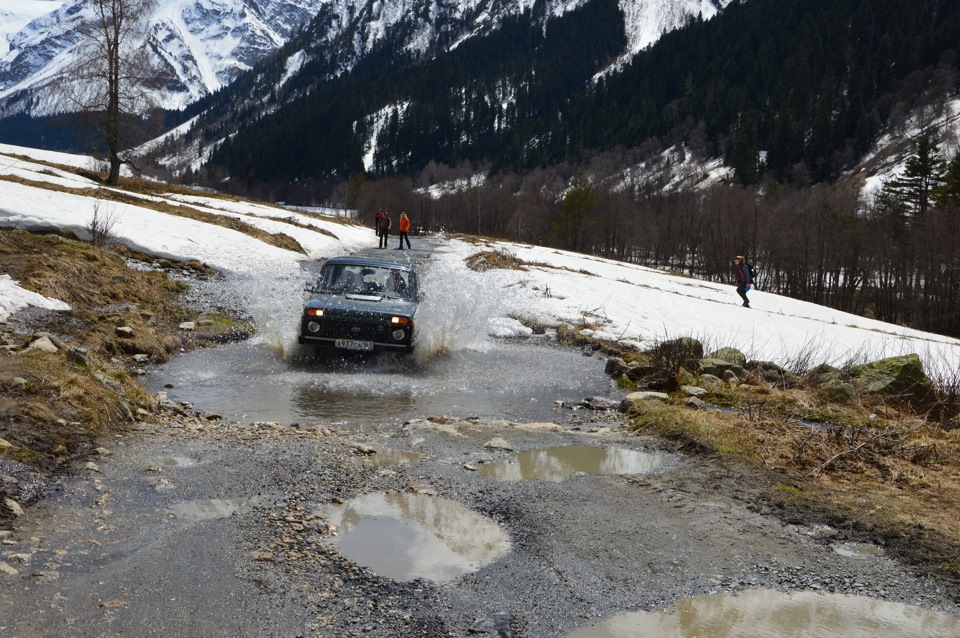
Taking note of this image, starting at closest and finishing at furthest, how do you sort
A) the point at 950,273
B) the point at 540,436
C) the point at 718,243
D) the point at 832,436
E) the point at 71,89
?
the point at 832,436 < the point at 540,436 < the point at 71,89 < the point at 950,273 < the point at 718,243

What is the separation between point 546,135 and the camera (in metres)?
182

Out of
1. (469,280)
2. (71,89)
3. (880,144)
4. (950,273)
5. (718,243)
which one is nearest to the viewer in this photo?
(469,280)

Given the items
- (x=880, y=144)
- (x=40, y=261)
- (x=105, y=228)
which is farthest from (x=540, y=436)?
(x=880, y=144)

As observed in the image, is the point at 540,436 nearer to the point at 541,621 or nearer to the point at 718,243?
the point at 541,621

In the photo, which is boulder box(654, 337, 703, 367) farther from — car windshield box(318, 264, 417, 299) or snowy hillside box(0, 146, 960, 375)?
car windshield box(318, 264, 417, 299)

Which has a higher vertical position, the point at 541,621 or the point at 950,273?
the point at 950,273

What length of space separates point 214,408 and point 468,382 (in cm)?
394

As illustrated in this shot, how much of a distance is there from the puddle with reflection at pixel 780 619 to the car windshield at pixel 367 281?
858 centimetres

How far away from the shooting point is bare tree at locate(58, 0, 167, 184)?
34875 mm

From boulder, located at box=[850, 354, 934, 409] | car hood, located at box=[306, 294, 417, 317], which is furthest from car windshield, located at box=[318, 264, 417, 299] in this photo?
boulder, located at box=[850, 354, 934, 409]

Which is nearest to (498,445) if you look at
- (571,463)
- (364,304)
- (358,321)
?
(571,463)

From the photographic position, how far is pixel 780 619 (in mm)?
4062

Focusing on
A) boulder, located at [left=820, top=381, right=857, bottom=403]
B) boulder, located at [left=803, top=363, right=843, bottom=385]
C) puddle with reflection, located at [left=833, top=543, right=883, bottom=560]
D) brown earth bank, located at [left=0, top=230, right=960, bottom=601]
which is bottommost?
puddle with reflection, located at [left=833, top=543, right=883, bottom=560]

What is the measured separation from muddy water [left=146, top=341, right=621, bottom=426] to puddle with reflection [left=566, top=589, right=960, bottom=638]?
4.62 m
